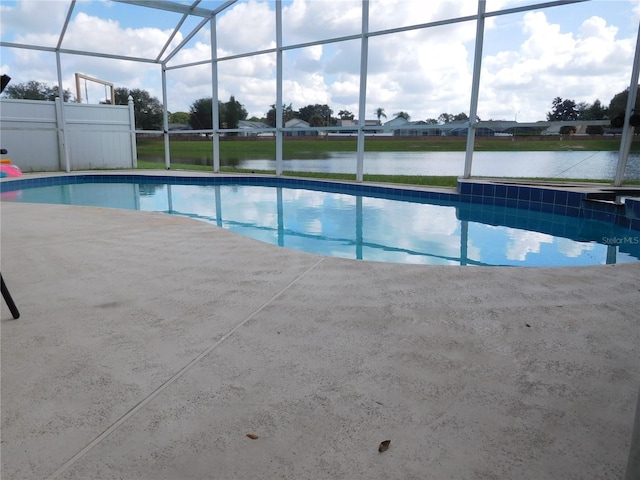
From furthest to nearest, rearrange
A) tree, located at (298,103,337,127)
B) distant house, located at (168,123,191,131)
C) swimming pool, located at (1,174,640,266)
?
1. distant house, located at (168,123,191,131)
2. tree, located at (298,103,337,127)
3. swimming pool, located at (1,174,640,266)

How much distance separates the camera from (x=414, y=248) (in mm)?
4266

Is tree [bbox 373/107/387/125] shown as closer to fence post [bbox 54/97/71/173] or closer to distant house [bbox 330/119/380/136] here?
distant house [bbox 330/119/380/136]

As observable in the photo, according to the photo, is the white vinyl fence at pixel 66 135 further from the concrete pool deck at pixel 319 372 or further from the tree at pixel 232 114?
the concrete pool deck at pixel 319 372

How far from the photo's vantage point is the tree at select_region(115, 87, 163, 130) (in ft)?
41.4

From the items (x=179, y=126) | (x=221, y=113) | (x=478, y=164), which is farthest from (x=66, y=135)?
(x=478, y=164)

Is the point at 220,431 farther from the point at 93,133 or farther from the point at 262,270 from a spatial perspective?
the point at 93,133

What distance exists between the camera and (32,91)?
427 inches

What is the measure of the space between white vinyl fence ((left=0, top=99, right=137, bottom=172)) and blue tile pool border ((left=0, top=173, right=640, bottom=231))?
1.33 m

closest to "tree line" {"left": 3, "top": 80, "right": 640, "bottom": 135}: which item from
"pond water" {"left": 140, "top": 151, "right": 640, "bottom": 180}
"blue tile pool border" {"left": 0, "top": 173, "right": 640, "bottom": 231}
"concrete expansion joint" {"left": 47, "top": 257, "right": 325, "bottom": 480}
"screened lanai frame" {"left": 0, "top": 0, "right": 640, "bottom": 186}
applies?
"screened lanai frame" {"left": 0, "top": 0, "right": 640, "bottom": 186}

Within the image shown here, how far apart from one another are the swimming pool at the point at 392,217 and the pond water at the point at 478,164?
99 cm

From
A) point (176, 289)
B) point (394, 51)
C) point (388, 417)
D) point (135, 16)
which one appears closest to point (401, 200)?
point (394, 51)

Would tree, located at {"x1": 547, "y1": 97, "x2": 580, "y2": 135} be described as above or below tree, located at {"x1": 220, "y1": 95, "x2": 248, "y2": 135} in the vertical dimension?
below

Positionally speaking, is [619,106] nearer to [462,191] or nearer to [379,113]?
[462,191]

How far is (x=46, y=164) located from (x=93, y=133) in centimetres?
145
